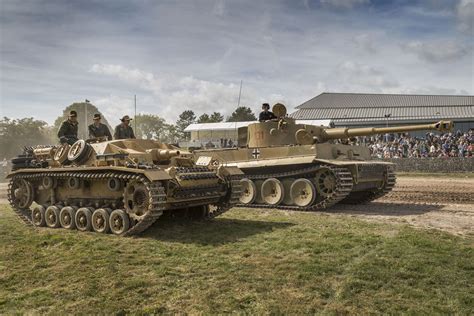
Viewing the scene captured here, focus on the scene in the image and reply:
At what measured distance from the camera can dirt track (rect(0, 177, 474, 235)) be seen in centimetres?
1245

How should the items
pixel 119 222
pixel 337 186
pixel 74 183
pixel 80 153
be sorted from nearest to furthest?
pixel 119 222 < pixel 80 153 < pixel 74 183 < pixel 337 186

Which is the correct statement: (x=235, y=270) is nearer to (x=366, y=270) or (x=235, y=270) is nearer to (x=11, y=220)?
→ (x=366, y=270)

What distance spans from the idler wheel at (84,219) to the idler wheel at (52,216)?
830 mm

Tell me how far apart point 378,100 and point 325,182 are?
4266cm

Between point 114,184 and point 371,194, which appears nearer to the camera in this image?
point 114,184

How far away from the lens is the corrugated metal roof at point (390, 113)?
47.7 metres

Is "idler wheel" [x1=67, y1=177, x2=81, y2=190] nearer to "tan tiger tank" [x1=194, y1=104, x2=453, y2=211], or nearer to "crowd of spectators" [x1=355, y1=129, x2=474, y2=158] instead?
"tan tiger tank" [x1=194, y1=104, x2=453, y2=211]

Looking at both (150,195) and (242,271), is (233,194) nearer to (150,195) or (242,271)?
(150,195)

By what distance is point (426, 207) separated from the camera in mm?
15711

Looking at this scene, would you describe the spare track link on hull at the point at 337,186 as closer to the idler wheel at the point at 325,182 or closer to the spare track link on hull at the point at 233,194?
the idler wheel at the point at 325,182

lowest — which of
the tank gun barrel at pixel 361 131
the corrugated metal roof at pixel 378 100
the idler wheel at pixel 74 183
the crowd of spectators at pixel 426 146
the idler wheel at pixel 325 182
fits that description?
the idler wheel at pixel 325 182

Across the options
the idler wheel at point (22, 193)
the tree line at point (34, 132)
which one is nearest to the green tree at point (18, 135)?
the tree line at point (34, 132)

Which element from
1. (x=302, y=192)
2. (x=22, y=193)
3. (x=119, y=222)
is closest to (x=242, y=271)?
(x=119, y=222)

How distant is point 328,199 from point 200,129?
3302 cm
